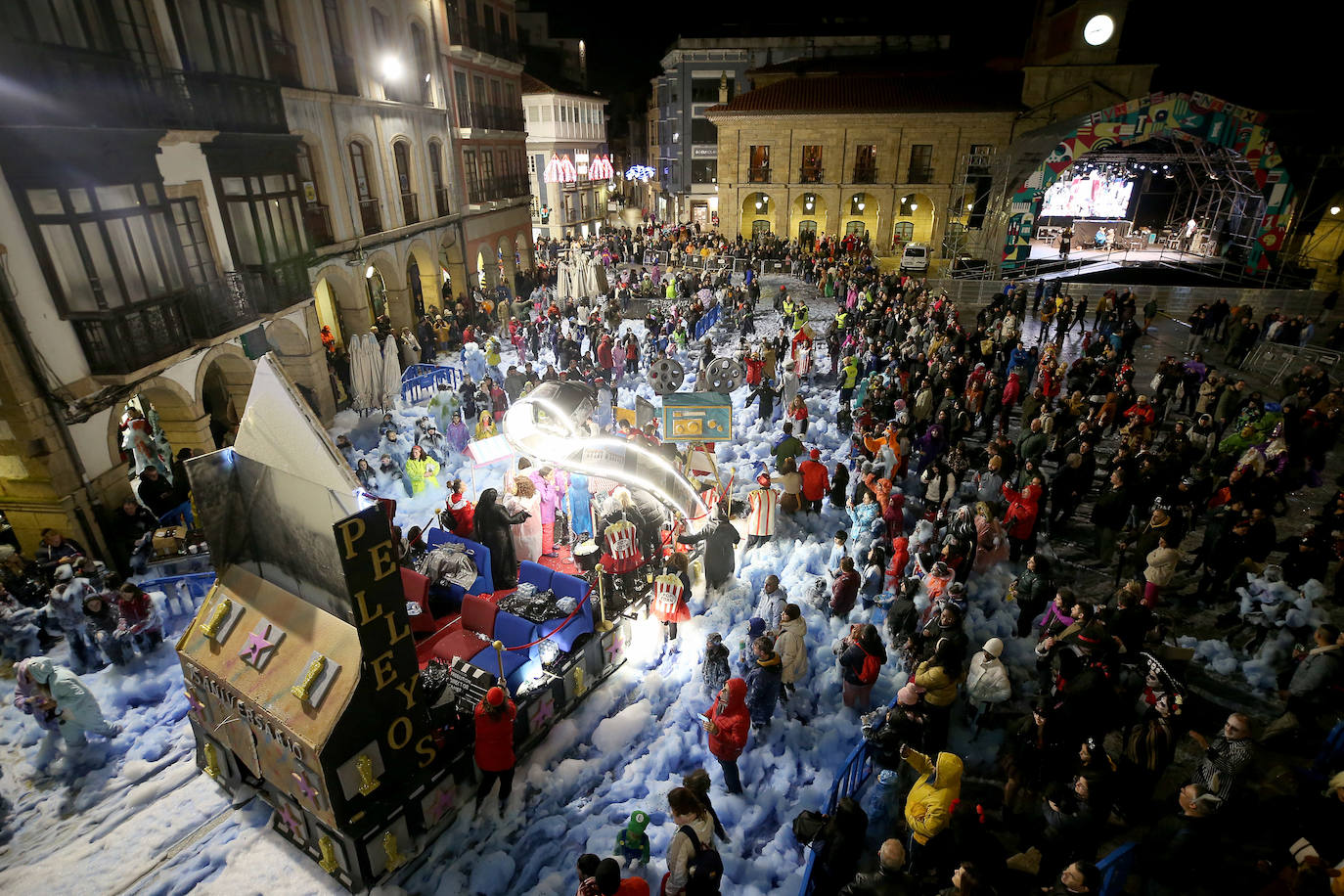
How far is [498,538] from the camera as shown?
9719 millimetres

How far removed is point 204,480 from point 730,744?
19.1 feet

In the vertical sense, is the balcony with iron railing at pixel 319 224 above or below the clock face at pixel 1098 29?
below

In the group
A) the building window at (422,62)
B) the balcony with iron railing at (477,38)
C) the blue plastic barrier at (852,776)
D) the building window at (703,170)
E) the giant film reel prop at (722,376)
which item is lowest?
the blue plastic barrier at (852,776)

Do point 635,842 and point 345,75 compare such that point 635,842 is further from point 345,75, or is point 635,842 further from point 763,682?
point 345,75

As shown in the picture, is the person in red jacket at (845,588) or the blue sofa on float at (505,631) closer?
the blue sofa on float at (505,631)

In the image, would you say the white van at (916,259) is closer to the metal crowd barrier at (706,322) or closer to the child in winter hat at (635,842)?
the metal crowd barrier at (706,322)

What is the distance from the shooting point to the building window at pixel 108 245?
10117 mm

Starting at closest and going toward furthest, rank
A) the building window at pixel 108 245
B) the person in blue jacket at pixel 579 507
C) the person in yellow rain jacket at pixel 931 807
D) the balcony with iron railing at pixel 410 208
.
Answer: the person in yellow rain jacket at pixel 931 807 < the building window at pixel 108 245 < the person in blue jacket at pixel 579 507 < the balcony with iron railing at pixel 410 208

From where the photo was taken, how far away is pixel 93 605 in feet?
28.8

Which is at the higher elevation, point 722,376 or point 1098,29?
point 1098,29

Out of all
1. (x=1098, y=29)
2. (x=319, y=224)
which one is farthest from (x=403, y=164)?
(x=1098, y=29)

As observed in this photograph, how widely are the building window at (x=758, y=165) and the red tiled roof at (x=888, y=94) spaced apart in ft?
7.65

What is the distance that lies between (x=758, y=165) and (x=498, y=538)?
119 feet

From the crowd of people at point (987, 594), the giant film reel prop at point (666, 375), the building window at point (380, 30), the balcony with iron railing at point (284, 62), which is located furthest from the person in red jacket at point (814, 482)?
the building window at point (380, 30)
